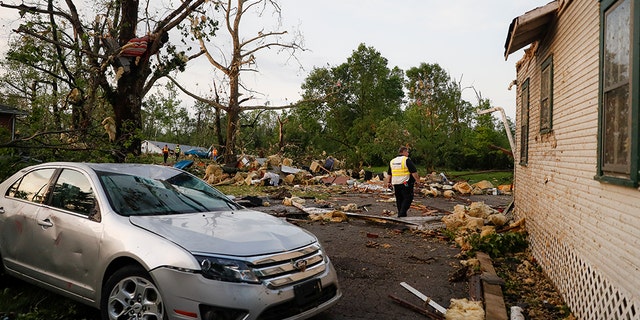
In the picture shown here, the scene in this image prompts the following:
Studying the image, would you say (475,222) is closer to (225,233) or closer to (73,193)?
(225,233)

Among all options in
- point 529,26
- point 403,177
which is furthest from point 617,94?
point 403,177

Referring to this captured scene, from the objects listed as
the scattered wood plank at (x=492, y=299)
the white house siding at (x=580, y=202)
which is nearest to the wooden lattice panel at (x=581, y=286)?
the white house siding at (x=580, y=202)

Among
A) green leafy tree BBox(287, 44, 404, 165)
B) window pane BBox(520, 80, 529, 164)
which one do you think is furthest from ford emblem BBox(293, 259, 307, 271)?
green leafy tree BBox(287, 44, 404, 165)

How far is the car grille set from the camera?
3.40 metres

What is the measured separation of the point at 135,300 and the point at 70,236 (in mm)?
1062

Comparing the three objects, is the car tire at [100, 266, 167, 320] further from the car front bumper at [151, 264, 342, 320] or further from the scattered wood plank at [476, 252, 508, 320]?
the scattered wood plank at [476, 252, 508, 320]

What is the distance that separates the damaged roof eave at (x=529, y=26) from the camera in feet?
22.2

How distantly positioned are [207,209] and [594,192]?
162 inches

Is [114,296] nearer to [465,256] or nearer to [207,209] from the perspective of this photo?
[207,209]

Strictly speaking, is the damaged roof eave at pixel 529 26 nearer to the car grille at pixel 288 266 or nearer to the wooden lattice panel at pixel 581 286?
the wooden lattice panel at pixel 581 286

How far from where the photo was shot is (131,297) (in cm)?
344

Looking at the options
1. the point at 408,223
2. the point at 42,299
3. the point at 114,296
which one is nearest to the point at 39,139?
the point at 42,299

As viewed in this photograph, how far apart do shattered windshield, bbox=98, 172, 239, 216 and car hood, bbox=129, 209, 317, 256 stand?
8.9 inches

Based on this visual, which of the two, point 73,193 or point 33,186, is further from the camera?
point 33,186
